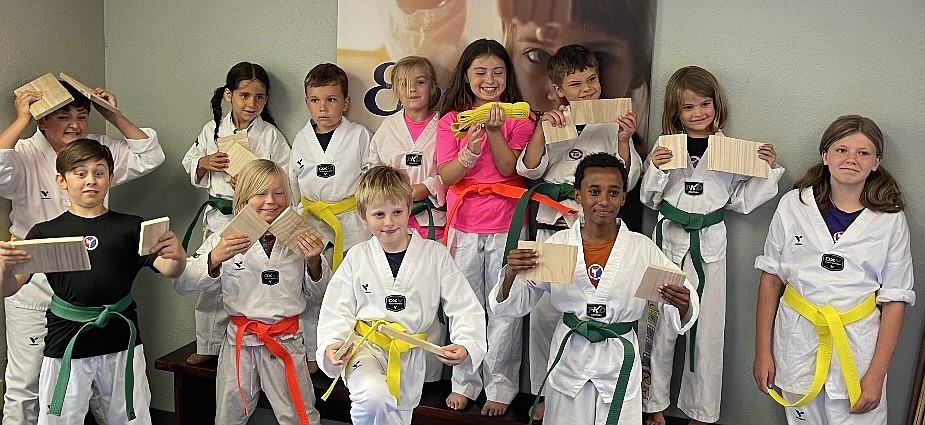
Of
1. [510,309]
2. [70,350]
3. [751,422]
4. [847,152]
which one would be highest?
[847,152]

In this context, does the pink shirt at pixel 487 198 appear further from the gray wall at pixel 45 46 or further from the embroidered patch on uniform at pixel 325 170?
the gray wall at pixel 45 46

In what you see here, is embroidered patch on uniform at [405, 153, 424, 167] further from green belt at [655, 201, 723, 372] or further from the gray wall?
the gray wall

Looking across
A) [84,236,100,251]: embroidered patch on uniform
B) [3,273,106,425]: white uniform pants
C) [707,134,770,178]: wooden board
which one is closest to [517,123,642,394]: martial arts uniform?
[707,134,770,178]: wooden board

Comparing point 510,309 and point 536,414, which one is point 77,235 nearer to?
point 510,309

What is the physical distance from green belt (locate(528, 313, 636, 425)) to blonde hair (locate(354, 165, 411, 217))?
731 mm

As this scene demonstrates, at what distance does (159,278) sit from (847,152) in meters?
3.33

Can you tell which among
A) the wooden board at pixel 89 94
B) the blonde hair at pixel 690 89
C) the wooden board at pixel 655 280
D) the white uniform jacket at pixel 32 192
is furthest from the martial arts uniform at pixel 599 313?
the white uniform jacket at pixel 32 192

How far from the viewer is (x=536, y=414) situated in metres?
3.41

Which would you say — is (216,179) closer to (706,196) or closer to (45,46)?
(45,46)

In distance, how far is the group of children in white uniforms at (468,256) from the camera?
292cm

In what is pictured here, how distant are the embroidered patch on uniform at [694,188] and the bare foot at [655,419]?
90 cm

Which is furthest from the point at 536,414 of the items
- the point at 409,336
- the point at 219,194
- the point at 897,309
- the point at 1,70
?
the point at 1,70

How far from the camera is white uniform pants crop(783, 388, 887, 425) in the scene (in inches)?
120

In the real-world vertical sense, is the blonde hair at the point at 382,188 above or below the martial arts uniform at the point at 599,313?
above
